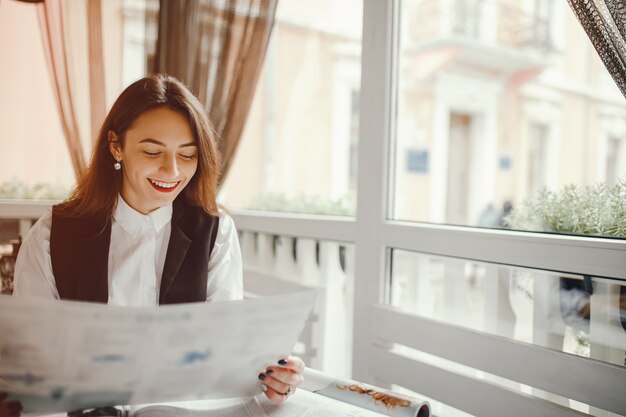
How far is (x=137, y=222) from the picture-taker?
3.52 feet

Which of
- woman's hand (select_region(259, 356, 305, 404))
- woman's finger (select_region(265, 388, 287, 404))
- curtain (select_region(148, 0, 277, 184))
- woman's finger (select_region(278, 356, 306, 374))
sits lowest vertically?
woman's finger (select_region(265, 388, 287, 404))

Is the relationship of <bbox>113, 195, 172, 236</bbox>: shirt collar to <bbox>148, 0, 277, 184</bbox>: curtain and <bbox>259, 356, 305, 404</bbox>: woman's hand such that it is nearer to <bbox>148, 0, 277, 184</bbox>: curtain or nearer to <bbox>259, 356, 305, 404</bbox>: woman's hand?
<bbox>259, 356, 305, 404</bbox>: woman's hand

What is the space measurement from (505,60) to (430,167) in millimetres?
2268

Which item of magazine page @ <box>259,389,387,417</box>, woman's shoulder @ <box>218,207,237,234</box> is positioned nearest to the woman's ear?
woman's shoulder @ <box>218,207,237,234</box>

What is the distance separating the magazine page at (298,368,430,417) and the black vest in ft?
1.03

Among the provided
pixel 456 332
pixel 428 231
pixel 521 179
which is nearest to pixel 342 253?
pixel 428 231

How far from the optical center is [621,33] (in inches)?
38.0

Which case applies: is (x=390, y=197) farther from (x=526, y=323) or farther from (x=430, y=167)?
→ (x=430, y=167)

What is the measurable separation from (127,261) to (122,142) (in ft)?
0.81

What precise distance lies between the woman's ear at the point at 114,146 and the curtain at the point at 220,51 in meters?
0.76

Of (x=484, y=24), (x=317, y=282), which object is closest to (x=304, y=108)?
(x=317, y=282)

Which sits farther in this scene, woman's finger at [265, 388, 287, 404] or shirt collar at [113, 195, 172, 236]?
shirt collar at [113, 195, 172, 236]

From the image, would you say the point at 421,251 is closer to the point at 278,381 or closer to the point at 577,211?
the point at 577,211

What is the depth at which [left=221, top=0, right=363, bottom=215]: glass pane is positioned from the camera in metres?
3.70
